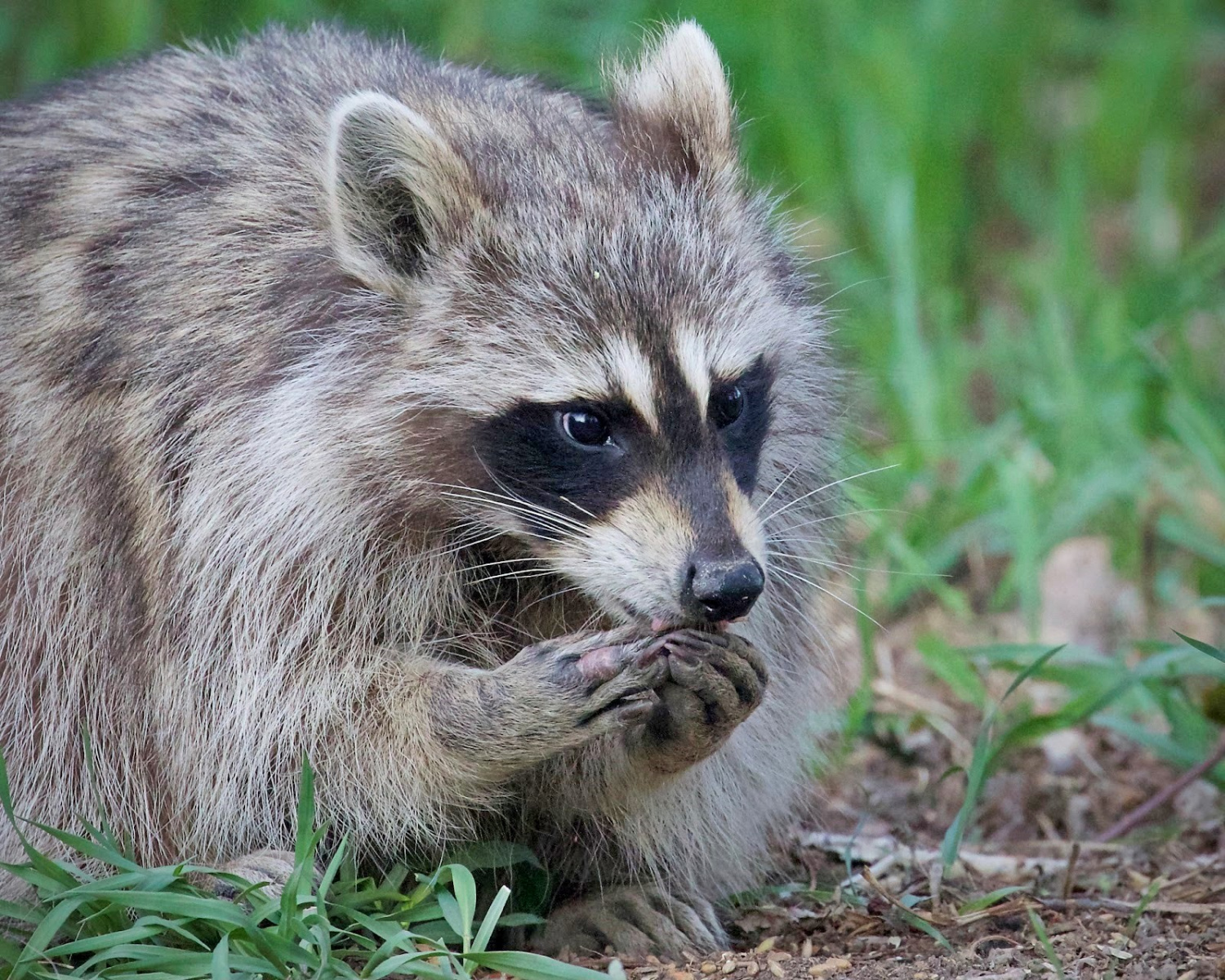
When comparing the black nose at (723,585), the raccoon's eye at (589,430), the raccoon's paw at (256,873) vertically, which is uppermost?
the raccoon's eye at (589,430)

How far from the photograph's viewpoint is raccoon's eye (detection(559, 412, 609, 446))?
3.23 meters

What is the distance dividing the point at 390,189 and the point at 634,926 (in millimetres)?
1730

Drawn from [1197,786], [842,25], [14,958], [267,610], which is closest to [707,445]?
[267,610]

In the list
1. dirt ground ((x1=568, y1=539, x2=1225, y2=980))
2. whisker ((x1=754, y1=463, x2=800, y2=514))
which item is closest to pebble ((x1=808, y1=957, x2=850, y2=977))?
dirt ground ((x1=568, y1=539, x2=1225, y2=980))

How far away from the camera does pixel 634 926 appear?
3605 millimetres

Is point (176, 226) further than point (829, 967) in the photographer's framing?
Yes

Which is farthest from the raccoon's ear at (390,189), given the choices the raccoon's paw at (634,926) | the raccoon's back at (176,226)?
the raccoon's paw at (634,926)

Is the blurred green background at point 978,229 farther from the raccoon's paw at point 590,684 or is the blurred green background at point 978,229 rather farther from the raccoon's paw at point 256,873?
the raccoon's paw at point 256,873

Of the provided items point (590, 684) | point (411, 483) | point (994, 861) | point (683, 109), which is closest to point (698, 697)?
point (590, 684)

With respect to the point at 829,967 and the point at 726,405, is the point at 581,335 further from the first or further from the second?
the point at 829,967

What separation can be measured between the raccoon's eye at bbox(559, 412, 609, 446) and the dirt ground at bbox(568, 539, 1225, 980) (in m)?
1.08

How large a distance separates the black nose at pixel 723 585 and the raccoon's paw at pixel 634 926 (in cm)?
87

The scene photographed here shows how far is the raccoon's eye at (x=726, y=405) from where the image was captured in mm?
3354

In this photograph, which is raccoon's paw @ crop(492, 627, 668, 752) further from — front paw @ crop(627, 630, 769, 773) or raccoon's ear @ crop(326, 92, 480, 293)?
raccoon's ear @ crop(326, 92, 480, 293)
